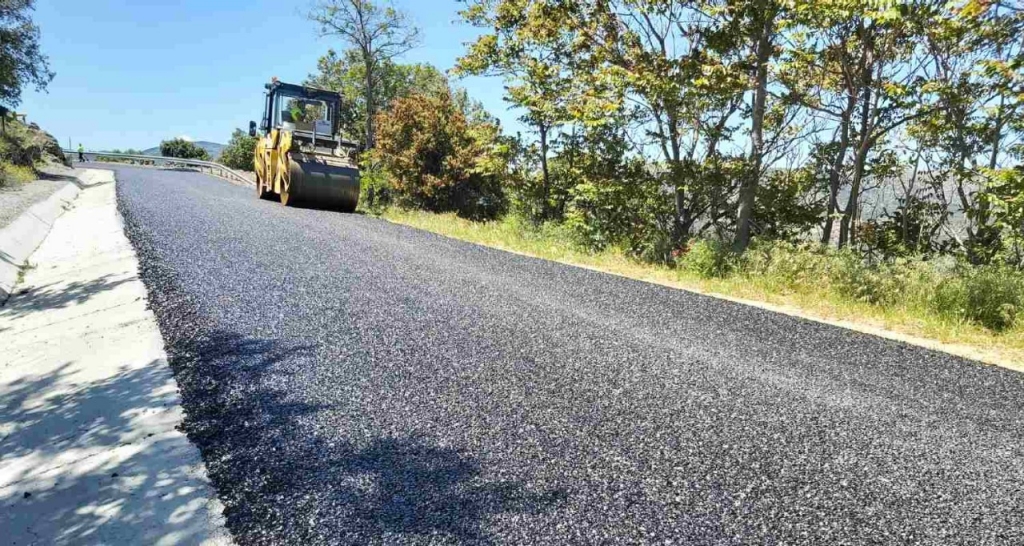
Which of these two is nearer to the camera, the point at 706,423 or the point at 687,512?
the point at 687,512

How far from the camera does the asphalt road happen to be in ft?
8.36

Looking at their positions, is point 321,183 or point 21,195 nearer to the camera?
point 21,195

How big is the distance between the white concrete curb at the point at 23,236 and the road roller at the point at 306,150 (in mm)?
4628

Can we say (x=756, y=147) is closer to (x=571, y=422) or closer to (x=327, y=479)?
(x=571, y=422)

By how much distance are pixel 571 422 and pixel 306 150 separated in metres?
13.2

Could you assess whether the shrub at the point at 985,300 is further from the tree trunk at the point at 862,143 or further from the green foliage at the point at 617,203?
the green foliage at the point at 617,203

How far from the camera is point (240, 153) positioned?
1612 inches

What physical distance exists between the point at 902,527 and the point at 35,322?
297 inches

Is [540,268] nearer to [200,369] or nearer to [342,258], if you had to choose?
[342,258]

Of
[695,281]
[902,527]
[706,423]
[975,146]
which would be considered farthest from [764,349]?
[975,146]

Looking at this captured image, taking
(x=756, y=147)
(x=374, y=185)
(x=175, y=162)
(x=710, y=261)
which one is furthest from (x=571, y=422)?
(x=175, y=162)

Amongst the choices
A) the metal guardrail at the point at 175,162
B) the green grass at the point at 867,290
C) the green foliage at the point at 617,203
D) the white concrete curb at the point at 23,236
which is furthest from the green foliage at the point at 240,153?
the green grass at the point at 867,290

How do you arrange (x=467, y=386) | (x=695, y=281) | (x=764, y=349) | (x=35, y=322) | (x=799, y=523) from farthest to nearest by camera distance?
(x=695, y=281)
(x=35, y=322)
(x=764, y=349)
(x=467, y=386)
(x=799, y=523)

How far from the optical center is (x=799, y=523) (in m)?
2.54
